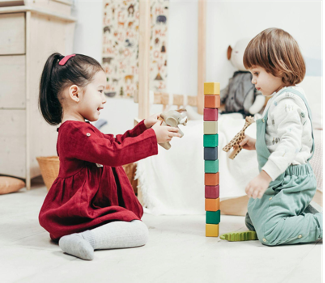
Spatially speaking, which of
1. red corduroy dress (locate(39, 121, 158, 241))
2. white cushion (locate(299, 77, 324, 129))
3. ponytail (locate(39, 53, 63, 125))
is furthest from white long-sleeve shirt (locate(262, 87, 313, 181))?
white cushion (locate(299, 77, 324, 129))

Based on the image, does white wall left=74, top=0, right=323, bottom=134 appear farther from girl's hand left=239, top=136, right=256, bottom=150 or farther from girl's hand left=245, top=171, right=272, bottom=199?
girl's hand left=245, top=171, right=272, bottom=199

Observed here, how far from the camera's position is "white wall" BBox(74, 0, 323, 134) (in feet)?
6.87

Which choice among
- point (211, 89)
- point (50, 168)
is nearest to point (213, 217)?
point (211, 89)

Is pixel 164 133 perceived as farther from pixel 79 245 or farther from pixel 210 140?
pixel 79 245

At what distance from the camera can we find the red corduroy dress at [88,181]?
1.07m

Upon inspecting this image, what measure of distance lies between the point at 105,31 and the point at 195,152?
4.39ft

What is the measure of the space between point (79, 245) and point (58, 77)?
0.48 meters

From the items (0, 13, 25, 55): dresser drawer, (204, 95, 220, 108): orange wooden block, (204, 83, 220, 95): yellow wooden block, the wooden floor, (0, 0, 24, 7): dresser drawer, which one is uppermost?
(0, 0, 24, 7): dresser drawer

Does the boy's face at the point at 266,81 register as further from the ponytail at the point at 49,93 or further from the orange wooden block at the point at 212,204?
the ponytail at the point at 49,93

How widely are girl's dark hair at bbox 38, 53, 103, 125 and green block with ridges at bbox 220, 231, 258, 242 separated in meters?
0.58

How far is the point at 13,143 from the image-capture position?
6.81 feet

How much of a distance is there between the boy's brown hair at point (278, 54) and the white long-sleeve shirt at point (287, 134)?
6cm

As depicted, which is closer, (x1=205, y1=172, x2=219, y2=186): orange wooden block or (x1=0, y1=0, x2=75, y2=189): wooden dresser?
(x1=205, y1=172, x2=219, y2=186): orange wooden block

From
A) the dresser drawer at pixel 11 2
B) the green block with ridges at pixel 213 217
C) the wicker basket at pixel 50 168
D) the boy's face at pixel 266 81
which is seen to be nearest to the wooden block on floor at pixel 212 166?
the green block with ridges at pixel 213 217
